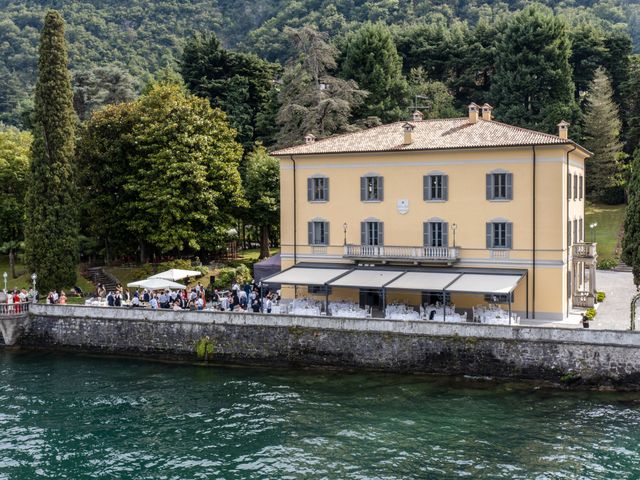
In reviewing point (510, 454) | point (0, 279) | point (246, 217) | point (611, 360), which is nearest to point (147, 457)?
point (510, 454)

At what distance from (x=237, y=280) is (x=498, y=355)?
765 inches

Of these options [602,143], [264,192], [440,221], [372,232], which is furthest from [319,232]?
[602,143]

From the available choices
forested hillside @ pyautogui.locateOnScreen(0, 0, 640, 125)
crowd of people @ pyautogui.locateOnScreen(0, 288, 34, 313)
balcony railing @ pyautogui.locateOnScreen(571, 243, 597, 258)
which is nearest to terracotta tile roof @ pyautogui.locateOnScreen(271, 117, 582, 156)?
balcony railing @ pyautogui.locateOnScreen(571, 243, 597, 258)

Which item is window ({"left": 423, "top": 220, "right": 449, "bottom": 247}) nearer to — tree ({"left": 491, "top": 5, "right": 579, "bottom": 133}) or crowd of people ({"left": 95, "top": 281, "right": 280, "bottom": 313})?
crowd of people ({"left": 95, "top": 281, "right": 280, "bottom": 313})

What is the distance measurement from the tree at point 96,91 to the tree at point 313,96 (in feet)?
89.1

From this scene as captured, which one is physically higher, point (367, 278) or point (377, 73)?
point (377, 73)

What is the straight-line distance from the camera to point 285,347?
32.2m

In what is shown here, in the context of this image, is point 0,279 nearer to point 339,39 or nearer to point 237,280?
point 237,280

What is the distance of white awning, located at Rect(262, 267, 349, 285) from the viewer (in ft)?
115

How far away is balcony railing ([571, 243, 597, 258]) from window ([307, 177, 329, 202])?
13199 mm

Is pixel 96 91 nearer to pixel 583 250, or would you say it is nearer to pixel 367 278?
pixel 367 278

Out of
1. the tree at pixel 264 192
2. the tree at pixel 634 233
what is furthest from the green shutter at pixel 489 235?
the tree at pixel 264 192

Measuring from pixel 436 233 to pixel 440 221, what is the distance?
646 millimetres

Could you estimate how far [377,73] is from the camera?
202 feet
